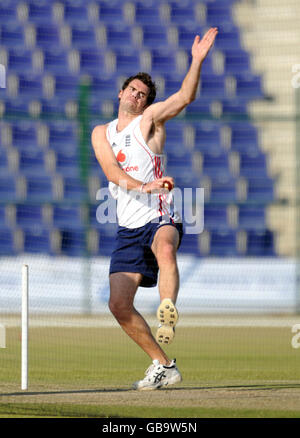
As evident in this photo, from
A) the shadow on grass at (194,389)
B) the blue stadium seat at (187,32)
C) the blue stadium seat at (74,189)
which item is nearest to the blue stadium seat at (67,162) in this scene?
the blue stadium seat at (74,189)

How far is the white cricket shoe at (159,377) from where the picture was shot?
7.04 m

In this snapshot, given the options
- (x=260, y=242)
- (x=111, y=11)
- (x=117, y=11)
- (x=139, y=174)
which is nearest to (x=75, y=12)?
(x=111, y=11)

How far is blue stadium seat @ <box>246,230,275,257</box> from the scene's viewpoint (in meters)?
17.0

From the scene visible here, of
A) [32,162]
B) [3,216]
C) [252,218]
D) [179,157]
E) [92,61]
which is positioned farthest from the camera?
[92,61]

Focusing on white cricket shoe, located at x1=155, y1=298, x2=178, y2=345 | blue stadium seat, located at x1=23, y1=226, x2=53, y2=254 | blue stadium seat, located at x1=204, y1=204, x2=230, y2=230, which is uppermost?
blue stadium seat, located at x1=204, y1=204, x2=230, y2=230

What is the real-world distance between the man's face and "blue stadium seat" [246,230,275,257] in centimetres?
993

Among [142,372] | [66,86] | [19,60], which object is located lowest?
[142,372]

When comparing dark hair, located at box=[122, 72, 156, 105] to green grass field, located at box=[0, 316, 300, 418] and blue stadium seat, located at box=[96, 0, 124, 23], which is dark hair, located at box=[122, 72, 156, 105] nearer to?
green grass field, located at box=[0, 316, 300, 418]

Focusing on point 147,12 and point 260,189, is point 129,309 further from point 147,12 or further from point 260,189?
point 147,12

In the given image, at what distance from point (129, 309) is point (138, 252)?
0.43 m

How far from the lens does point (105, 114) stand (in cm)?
1930

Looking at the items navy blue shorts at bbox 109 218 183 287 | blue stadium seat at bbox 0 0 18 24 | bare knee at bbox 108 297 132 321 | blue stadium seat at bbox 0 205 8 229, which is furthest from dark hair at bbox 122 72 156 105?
blue stadium seat at bbox 0 0 18 24

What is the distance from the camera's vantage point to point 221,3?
78.3 ft

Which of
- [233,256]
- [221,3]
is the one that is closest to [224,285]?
[233,256]
